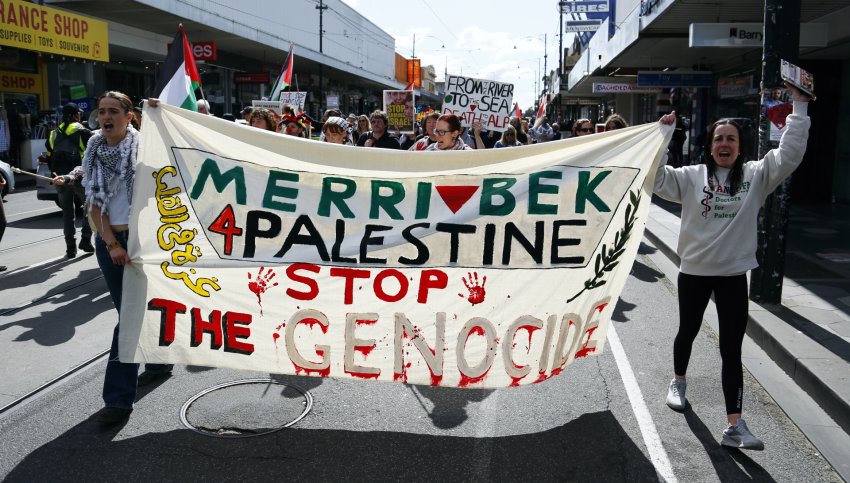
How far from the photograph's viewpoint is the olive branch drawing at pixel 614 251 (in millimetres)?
4379

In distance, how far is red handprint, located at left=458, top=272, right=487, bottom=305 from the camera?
4.30m

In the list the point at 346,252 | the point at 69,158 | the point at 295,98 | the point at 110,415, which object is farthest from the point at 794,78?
the point at 295,98

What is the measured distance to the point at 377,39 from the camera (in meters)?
67.9

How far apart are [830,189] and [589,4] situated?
19525 millimetres

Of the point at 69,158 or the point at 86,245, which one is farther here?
the point at 69,158

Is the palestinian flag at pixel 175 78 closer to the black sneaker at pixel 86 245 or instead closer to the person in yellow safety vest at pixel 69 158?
the person in yellow safety vest at pixel 69 158

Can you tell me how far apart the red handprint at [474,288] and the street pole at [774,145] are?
146 inches

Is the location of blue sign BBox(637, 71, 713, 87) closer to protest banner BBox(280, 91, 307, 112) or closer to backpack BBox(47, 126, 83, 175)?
protest banner BBox(280, 91, 307, 112)

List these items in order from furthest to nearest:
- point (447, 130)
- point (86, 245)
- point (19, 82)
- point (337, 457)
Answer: point (19, 82) → point (86, 245) → point (447, 130) → point (337, 457)

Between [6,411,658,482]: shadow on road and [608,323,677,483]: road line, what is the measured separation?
0.07 meters

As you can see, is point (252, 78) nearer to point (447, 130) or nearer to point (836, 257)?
point (836, 257)

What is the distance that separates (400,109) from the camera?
1684cm

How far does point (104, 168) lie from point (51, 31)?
1852cm

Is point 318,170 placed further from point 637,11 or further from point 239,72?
point 239,72
